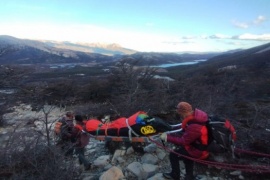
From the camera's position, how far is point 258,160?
5984 mm

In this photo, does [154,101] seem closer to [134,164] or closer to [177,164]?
[134,164]

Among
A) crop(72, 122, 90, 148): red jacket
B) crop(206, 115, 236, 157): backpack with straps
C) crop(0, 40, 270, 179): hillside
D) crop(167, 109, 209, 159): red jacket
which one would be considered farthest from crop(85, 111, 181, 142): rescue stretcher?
crop(0, 40, 270, 179): hillside

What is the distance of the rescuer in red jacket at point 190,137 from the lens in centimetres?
454

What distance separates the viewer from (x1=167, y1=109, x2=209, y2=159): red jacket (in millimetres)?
4527

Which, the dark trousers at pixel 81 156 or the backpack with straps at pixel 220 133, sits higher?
the backpack with straps at pixel 220 133

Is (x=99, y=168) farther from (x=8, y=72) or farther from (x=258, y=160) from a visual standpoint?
(x=258, y=160)

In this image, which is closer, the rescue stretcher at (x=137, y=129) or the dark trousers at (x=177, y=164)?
the dark trousers at (x=177, y=164)

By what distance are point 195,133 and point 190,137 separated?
0.12 meters

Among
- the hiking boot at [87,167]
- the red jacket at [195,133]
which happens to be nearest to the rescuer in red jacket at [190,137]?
the red jacket at [195,133]

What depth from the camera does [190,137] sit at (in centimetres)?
461

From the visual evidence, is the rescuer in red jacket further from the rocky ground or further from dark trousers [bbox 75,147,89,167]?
dark trousers [bbox 75,147,89,167]

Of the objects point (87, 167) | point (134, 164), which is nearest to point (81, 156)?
point (87, 167)

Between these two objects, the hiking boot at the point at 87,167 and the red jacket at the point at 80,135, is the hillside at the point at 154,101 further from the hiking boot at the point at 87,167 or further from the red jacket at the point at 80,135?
the hiking boot at the point at 87,167

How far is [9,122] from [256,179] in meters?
13.1
